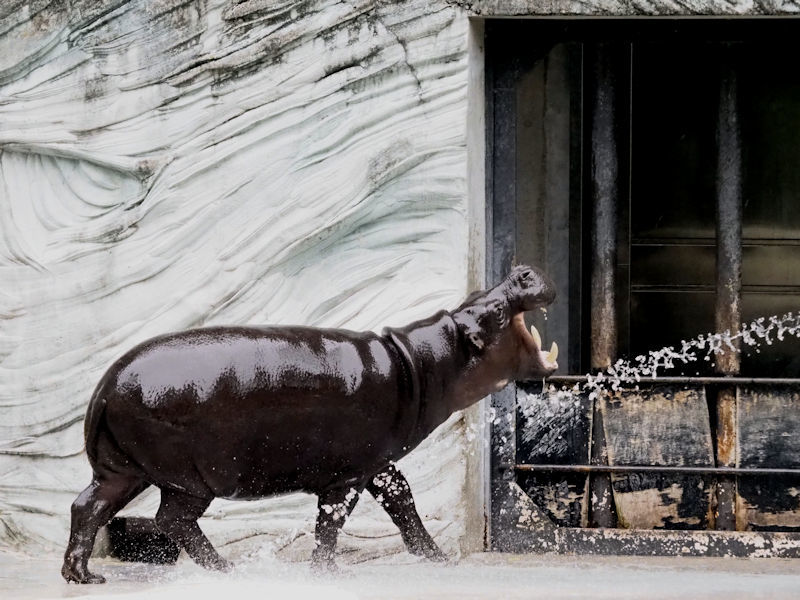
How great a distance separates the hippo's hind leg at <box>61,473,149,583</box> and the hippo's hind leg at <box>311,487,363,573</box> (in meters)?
0.66

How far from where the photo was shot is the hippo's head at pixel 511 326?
505 centimetres

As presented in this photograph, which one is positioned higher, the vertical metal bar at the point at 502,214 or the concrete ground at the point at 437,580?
the vertical metal bar at the point at 502,214

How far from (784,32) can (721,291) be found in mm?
1351

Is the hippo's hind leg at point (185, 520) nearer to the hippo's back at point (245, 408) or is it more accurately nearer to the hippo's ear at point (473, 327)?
the hippo's back at point (245, 408)

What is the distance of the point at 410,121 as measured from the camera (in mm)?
6668

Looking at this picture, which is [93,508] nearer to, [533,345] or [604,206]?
[533,345]

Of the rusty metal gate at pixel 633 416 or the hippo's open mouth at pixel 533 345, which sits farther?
the rusty metal gate at pixel 633 416

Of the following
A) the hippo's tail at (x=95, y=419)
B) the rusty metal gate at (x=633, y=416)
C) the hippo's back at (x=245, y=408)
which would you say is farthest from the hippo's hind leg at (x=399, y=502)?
the rusty metal gate at (x=633, y=416)

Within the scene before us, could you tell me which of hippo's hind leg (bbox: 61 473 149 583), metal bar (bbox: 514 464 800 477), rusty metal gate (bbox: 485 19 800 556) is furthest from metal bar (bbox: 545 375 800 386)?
hippo's hind leg (bbox: 61 473 149 583)

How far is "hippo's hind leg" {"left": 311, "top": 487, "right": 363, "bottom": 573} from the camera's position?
502 cm

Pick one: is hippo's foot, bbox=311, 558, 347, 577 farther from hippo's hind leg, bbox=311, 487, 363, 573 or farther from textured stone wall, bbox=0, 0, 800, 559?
textured stone wall, bbox=0, 0, 800, 559

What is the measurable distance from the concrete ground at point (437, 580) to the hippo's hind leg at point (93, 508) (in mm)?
121

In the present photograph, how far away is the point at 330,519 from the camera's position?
505 cm

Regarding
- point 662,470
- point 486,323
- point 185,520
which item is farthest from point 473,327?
point 662,470
